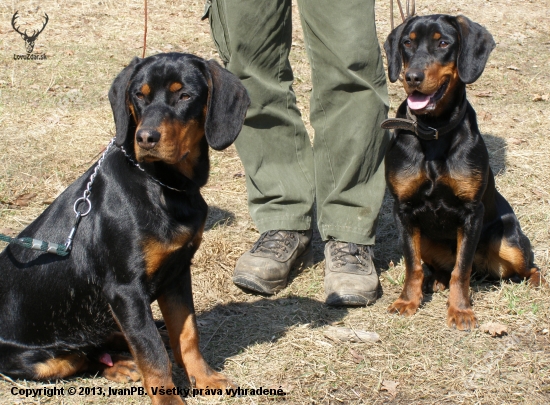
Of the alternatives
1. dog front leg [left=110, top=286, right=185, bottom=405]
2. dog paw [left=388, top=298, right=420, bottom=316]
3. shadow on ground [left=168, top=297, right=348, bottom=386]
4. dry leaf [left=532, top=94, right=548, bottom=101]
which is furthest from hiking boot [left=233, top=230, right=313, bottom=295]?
dry leaf [left=532, top=94, right=548, bottom=101]

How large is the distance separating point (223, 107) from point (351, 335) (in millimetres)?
1430

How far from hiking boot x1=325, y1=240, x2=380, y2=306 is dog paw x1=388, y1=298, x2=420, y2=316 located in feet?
0.59

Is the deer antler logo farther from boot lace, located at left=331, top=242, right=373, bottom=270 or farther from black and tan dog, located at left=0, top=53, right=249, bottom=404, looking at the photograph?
black and tan dog, located at left=0, top=53, right=249, bottom=404

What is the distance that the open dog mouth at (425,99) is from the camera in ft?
11.6

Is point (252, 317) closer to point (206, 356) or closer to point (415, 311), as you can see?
point (206, 356)

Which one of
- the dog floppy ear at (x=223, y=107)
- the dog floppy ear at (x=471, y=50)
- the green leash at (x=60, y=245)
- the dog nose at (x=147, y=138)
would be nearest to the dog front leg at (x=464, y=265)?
the dog floppy ear at (x=471, y=50)

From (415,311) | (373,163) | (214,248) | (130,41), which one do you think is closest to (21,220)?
(214,248)

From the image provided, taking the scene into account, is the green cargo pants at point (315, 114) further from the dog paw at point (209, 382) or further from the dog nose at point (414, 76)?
the dog paw at point (209, 382)

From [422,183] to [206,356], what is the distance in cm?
151

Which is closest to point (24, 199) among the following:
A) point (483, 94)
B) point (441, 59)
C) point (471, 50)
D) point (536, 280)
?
point (441, 59)

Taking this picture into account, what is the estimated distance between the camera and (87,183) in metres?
2.91

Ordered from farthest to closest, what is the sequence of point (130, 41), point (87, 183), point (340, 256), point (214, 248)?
1. point (130, 41)
2. point (214, 248)
3. point (340, 256)
4. point (87, 183)

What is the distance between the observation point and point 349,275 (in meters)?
3.94

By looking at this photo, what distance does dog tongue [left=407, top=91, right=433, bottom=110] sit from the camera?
3.55m
